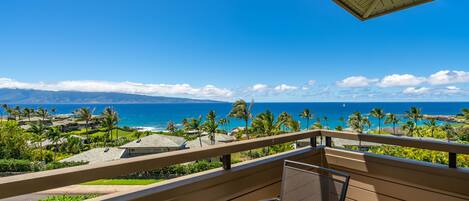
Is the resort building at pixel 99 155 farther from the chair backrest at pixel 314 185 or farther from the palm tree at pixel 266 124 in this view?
the chair backrest at pixel 314 185

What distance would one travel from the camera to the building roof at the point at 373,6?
2.04 meters

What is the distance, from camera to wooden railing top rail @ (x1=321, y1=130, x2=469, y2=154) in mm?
1787

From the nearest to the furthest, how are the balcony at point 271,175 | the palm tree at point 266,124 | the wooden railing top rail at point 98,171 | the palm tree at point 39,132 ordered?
the wooden railing top rail at point 98,171 < the balcony at point 271,175 < the palm tree at point 39,132 < the palm tree at point 266,124

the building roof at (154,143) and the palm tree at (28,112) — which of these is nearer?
the building roof at (154,143)

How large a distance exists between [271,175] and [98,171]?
4.52 ft

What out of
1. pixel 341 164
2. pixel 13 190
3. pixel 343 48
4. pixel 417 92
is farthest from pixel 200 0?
pixel 417 92

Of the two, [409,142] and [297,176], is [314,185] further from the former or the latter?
[409,142]

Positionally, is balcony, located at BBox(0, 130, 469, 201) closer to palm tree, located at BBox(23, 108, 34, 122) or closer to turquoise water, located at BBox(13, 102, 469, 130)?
palm tree, located at BBox(23, 108, 34, 122)

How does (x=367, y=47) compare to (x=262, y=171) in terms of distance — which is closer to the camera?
(x=262, y=171)

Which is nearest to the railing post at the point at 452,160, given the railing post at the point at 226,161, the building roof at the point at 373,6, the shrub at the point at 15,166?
the building roof at the point at 373,6

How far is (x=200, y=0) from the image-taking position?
1202 cm

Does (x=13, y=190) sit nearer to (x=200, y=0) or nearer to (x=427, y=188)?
(x=427, y=188)

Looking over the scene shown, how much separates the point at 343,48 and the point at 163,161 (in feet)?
104

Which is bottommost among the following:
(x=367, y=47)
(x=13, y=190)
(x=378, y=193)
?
(x=378, y=193)
